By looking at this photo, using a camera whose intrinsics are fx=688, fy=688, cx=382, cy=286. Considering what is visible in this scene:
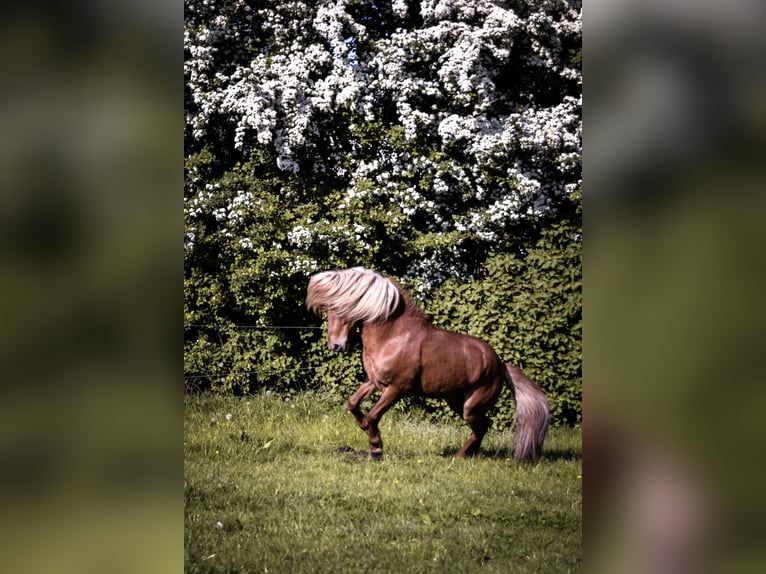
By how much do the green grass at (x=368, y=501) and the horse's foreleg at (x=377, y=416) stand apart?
158mm

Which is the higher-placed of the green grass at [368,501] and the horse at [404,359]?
the horse at [404,359]

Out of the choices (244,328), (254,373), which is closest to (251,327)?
(244,328)

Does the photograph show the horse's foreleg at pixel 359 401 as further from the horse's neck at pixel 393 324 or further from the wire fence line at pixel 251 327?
the wire fence line at pixel 251 327

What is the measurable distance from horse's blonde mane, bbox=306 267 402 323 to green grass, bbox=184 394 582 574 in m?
1.30

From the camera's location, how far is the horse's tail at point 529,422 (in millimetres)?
6051

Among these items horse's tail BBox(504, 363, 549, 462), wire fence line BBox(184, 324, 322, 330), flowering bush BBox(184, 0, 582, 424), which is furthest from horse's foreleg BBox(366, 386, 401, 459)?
flowering bush BBox(184, 0, 582, 424)

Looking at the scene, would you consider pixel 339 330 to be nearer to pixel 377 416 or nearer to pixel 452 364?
pixel 377 416

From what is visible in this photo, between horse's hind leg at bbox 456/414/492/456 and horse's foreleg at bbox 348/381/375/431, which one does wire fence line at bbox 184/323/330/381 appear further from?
horse's hind leg at bbox 456/414/492/456
